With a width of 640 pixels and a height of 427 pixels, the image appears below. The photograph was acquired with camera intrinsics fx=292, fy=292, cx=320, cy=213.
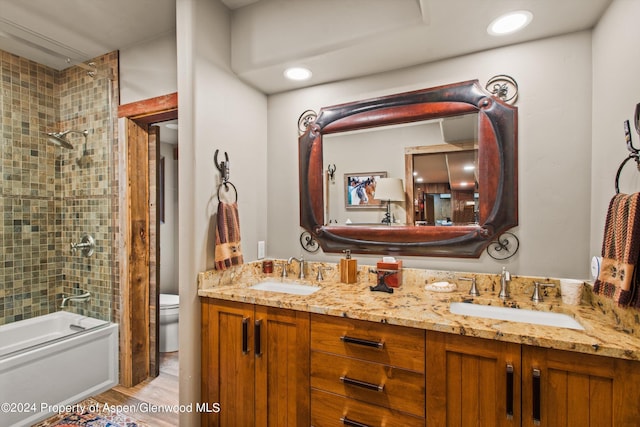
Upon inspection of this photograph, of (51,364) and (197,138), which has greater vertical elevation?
(197,138)

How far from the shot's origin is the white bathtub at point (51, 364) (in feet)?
6.22

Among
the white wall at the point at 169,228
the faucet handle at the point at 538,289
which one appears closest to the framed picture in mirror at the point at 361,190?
the faucet handle at the point at 538,289

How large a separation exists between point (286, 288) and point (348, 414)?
2.72ft

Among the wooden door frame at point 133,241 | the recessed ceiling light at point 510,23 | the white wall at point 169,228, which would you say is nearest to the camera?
the recessed ceiling light at point 510,23

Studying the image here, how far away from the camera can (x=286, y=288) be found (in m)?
1.97

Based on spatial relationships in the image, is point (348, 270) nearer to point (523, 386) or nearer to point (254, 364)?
point (254, 364)

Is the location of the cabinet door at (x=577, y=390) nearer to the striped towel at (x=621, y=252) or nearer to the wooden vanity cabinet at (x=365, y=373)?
the striped towel at (x=621, y=252)

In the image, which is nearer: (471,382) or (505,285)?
(471,382)

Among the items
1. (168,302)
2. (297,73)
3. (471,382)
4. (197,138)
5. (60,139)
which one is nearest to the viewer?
(471,382)

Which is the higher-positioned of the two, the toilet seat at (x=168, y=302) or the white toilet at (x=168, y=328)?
the toilet seat at (x=168, y=302)

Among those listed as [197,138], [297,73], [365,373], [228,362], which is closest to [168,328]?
[228,362]

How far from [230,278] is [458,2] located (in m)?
1.95

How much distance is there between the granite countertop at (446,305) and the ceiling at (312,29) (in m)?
1.30

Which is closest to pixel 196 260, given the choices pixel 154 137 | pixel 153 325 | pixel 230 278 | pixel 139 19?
pixel 230 278
